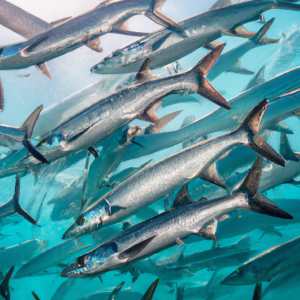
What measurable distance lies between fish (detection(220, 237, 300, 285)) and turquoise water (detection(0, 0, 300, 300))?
3.12 ft

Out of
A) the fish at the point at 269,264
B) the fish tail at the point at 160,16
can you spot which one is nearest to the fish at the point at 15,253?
the fish at the point at 269,264

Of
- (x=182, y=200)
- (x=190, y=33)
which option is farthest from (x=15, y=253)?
(x=190, y=33)

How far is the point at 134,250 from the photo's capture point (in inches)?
72.1

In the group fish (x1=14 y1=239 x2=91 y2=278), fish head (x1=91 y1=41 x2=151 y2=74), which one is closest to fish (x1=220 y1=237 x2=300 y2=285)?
fish (x1=14 y1=239 x2=91 y2=278)

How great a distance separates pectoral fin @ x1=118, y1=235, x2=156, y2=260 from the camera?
1810 mm

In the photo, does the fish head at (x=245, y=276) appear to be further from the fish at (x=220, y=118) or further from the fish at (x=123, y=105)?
the fish at (x=123, y=105)

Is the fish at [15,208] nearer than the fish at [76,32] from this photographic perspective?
No

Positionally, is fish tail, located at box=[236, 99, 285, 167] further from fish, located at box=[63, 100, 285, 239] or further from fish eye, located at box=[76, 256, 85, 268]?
fish eye, located at box=[76, 256, 85, 268]

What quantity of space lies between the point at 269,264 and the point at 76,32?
4771 mm

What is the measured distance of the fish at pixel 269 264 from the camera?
3504mm

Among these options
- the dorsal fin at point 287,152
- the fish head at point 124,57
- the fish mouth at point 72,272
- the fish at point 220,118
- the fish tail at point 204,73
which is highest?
the fish head at point 124,57

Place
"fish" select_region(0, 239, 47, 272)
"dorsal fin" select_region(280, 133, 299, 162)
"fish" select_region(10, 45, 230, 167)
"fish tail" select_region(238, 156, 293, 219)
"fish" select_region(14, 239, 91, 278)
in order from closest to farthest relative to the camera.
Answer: "fish" select_region(10, 45, 230, 167), "fish tail" select_region(238, 156, 293, 219), "dorsal fin" select_region(280, 133, 299, 162), "fish" select_region(14, 239, 91, 278), "fish" select_region(0, 239, 47, 272)

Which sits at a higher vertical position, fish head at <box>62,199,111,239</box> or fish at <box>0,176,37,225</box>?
fish head at <box>62,199,111,239</box>

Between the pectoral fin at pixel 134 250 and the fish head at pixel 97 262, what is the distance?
0.28 feet
